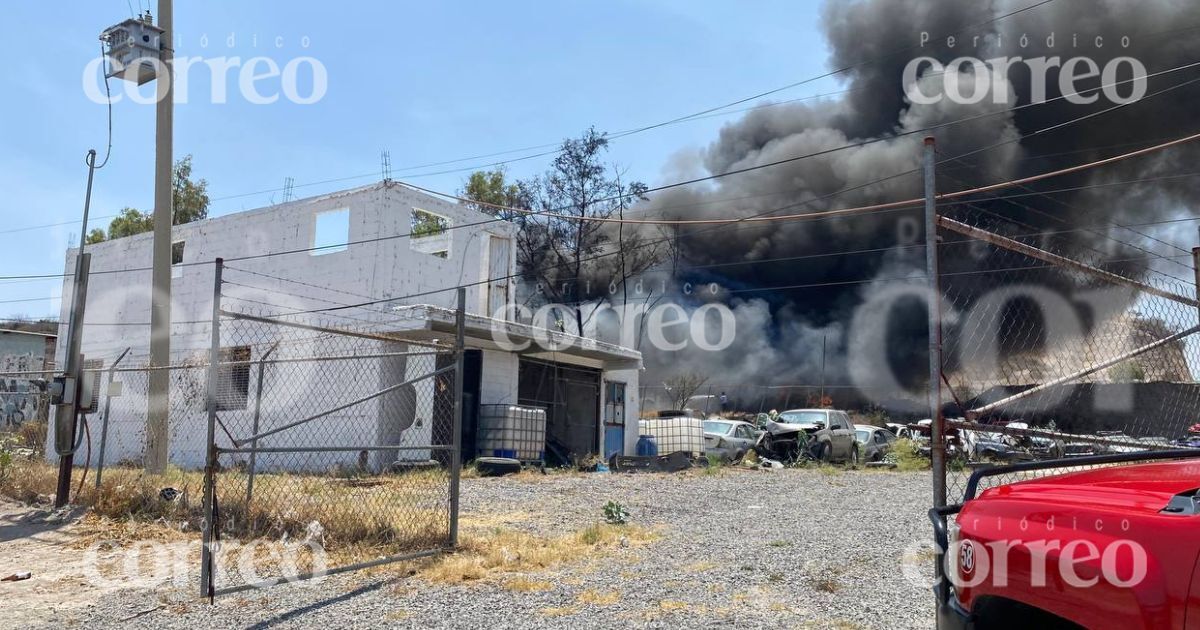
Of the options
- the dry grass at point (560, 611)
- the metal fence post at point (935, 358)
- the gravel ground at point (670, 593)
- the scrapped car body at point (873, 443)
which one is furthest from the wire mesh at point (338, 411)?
the scrapped car body at point (873, 443)

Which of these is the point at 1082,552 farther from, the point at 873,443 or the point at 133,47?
the point at 873,443

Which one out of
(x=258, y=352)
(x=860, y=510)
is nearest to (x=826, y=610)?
(x=860, y=510)

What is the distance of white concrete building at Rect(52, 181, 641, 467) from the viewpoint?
17.4 meters

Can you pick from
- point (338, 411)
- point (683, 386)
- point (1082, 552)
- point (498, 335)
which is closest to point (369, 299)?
point (498, 335)

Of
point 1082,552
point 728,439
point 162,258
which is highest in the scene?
point 162,258

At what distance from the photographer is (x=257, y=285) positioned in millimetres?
19828

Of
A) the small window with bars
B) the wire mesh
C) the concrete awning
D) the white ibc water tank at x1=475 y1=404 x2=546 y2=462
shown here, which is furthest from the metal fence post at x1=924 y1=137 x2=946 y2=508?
the small window with bars

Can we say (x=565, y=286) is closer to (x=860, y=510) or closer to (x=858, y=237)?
(x=858, y=237)

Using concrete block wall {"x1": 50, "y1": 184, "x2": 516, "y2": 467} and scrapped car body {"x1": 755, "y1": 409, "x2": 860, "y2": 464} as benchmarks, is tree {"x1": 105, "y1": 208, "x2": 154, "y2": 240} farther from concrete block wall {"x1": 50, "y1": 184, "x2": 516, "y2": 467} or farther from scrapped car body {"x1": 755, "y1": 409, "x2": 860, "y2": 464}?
scrapped car body {"x1": 755, "y1": 409, "x2": 860, "y2": 464}

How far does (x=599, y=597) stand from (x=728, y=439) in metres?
15.5

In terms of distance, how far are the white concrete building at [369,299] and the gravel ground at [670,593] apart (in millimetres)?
8750

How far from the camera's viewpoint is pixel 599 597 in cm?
529

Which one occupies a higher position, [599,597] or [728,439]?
[728,439]

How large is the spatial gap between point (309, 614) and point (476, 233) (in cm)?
1681
